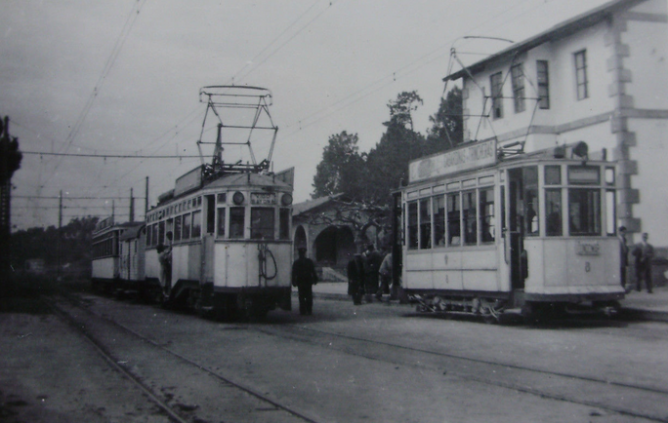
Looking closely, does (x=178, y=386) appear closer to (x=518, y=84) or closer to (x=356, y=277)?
(x=356, y=277)

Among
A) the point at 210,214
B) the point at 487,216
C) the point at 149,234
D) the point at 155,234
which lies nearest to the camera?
the point at 487,216

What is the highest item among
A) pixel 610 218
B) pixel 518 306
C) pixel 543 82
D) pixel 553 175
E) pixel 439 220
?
pixel 543 82

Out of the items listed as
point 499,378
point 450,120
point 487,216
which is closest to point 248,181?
point 487,216

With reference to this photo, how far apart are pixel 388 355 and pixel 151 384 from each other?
3.25m

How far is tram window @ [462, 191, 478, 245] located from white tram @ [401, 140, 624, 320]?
2 centimetres

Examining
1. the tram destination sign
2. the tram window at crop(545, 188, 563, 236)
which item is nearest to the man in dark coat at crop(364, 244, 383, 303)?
the tram destination sign

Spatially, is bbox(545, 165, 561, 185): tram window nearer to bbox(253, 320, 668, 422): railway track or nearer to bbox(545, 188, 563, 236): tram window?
bbox(545, 188, 563, 236): tram window

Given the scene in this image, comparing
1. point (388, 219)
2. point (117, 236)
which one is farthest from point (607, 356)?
point (388, 219)

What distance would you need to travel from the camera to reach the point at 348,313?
1806 centimetres

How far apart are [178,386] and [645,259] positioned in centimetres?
1380

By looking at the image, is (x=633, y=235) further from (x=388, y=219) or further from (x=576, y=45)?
(x=388, y=219)

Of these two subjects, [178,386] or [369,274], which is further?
[369,274]

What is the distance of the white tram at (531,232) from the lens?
13.1 meters

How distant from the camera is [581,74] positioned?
2209 cm
